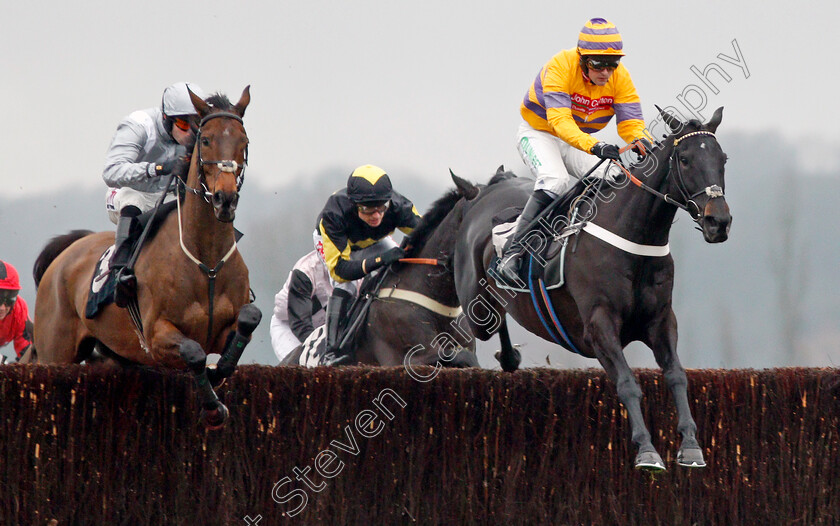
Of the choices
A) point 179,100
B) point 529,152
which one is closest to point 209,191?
point 179,100

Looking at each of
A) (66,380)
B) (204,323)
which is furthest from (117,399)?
(204,323)

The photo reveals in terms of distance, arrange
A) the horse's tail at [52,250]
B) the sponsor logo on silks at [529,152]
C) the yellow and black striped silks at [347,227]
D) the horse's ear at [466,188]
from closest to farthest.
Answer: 1. the sponsor logo on silks at [529,152]
2. the horse's tail at [52,250]
3. the horse's ear at [466,188]
4. the yellow and black striped silks at [347,227]

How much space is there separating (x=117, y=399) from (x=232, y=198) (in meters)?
1.33

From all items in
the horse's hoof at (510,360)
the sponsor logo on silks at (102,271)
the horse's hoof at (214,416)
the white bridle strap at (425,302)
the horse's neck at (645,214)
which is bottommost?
the horse's hoof at (214,416)

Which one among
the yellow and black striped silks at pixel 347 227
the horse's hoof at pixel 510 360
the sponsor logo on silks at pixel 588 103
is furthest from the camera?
the yellow and black striped silks at pixel 347 227

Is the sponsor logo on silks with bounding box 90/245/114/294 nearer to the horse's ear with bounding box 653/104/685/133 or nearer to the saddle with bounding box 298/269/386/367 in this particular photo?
the saddle with bounding box 298/269/386/367

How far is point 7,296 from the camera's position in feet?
28.1

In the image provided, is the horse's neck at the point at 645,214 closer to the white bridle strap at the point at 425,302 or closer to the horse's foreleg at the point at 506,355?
the horse's foreleg at the point at 506,355

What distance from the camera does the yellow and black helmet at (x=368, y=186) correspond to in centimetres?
744

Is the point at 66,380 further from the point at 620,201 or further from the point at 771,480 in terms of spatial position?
the point at 771,480

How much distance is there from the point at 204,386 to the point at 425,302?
91.8 inches

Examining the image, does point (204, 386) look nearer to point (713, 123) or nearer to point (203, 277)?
point (203, 277)

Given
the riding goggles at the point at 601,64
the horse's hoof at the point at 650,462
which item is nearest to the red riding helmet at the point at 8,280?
the riding goggles at the point at 601,64

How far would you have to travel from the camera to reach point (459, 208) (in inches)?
288
